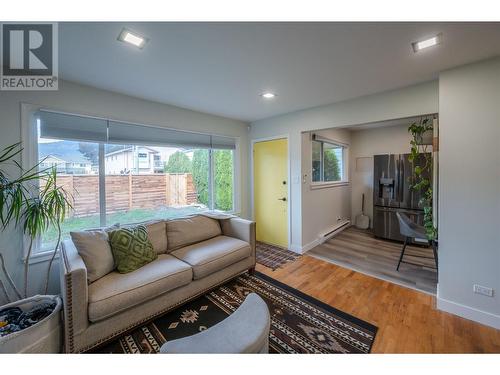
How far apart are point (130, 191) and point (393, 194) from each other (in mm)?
4626

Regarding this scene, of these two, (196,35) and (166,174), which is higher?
(196,35)

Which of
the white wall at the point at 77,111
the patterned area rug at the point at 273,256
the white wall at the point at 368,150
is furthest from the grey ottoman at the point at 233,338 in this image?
the white wall at the point at 368,150

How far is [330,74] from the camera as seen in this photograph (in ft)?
6.72

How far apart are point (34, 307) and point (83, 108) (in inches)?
77.3

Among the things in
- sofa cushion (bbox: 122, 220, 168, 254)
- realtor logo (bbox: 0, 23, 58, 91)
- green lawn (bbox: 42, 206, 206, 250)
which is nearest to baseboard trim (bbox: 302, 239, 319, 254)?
green lawn (bbox: 42, 206, 206, 250)

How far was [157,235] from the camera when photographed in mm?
2342

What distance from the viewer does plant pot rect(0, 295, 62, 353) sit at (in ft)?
3.99

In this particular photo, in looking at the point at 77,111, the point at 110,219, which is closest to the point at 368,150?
the point at 110,219

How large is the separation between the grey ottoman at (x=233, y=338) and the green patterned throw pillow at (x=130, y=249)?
1095 mm

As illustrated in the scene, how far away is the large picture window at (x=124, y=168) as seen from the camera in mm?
2174

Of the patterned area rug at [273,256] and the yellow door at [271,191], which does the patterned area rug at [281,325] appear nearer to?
the patterned area rug at [273,256]

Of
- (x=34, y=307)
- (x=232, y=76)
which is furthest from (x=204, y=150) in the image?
(x=34, y=307)

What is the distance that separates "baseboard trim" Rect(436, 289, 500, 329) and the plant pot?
334cm
